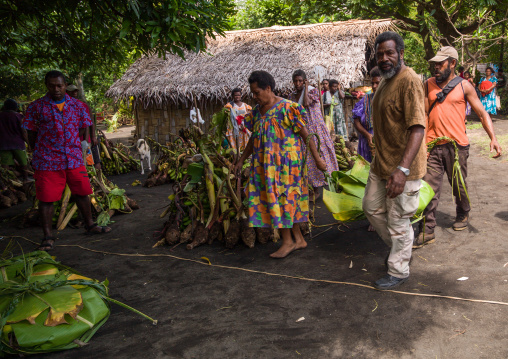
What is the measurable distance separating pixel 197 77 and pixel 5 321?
427 inches

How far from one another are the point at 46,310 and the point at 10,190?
5830 millimetres

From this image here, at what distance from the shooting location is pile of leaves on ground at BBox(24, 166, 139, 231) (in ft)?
18.4

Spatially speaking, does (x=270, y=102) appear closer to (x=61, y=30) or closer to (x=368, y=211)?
(x=368, y=211)

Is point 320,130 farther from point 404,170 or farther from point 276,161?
point 404,170

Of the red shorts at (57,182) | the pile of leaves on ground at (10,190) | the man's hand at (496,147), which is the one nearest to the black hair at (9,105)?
the pile of leaves on ground at (10,190)

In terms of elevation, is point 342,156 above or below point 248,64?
below

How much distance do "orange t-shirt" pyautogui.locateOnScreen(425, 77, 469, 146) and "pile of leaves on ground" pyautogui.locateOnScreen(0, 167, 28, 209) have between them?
22.4 ft

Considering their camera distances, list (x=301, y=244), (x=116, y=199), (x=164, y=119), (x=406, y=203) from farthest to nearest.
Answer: (x=164, y=119) < (x=116, y=199) < (x=301, y=244) < (x=406, y=203)

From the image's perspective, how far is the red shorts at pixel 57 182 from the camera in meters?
4.55

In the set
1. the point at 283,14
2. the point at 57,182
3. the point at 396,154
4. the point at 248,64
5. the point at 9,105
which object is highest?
the point at 283,14

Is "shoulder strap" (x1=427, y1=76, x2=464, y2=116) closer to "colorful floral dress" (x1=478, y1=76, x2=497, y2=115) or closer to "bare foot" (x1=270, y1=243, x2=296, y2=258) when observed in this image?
"bare foot" (x1=270, y1=243, x2=296, y2=258)

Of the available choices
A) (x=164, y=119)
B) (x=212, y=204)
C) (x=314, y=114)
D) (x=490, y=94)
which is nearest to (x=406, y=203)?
(x=212, y=204)

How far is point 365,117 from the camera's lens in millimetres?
4852

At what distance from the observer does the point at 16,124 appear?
782cm
